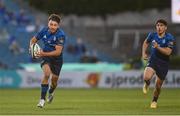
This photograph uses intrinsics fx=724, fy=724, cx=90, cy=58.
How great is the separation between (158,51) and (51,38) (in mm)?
2886

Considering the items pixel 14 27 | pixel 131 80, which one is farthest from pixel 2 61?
pixel 131 80

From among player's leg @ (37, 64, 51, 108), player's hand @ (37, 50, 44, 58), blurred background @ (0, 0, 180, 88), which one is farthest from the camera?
blurred background @ (0, 0, 180, 88)

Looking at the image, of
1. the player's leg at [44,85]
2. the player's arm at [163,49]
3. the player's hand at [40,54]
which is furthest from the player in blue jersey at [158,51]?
A: the player's hand at [40,54]

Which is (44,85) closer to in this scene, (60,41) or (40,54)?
(40,54)

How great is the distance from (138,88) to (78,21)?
62.2 feet

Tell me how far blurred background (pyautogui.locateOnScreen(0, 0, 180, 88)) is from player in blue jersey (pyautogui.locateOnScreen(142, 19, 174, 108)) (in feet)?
51.2

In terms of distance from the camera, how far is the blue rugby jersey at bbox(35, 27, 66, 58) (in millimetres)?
19062

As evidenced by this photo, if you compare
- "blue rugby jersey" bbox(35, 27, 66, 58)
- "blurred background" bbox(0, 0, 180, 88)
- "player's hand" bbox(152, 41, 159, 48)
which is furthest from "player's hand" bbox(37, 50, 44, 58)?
"blurred background" bbox(0, 0, 180, 88)

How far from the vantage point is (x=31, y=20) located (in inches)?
1913

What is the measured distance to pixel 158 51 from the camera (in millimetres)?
19406

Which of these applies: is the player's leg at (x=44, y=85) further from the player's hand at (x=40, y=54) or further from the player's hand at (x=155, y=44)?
the player's hand at (x=155, y=44)

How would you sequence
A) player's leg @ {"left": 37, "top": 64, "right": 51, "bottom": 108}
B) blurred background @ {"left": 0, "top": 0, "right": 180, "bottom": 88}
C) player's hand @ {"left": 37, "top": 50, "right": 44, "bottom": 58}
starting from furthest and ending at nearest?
blurred background @ {"left": 0, "top": 0, "right": 180, "bottom": 88} < player's leg @ {"left": 37, "top": 64, "right": 51, "bottom": 108} < player's hand @ {"left": 37, "top": 50, "right": 44, "bottom": 58}

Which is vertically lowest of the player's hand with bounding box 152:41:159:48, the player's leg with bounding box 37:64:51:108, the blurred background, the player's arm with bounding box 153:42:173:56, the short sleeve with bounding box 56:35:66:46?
the blurred background

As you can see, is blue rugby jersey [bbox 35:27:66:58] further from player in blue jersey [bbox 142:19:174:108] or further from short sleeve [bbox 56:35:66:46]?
player in blue jersey [bbox 142:19:174:108]
